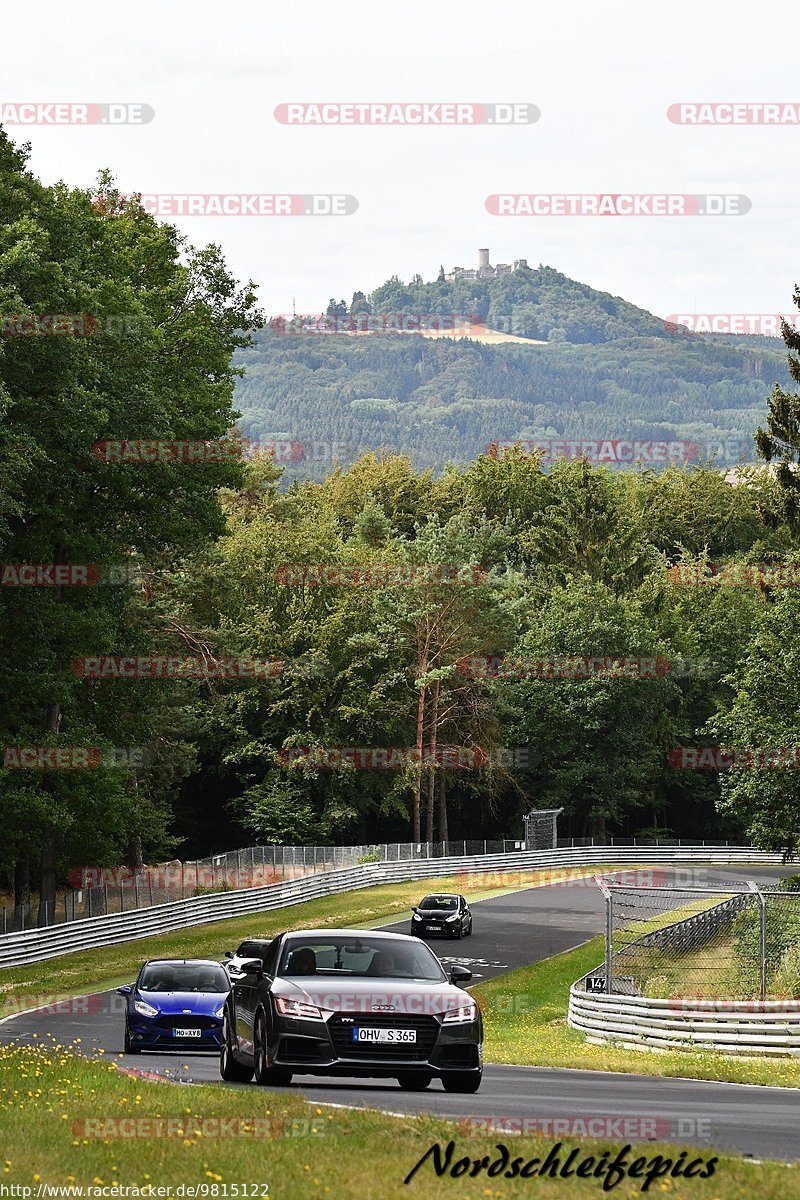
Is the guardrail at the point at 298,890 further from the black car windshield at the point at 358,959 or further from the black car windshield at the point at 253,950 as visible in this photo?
the black car windshield at the point at 358,959

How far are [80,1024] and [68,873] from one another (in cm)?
2806

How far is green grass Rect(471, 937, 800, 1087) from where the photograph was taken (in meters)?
20.8

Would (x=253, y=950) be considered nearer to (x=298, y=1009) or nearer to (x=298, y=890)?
(x=298, y=1009)

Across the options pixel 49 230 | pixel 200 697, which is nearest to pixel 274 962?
pixel 49 230

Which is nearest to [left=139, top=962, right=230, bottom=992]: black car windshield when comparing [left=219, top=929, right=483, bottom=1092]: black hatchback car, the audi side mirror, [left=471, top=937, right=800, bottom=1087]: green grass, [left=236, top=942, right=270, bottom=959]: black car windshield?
[left=471, top=937, right=800, bottom=1087]: green grass

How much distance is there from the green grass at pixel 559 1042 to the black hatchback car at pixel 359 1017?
5.62 m

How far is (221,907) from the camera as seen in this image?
5494 centimetres

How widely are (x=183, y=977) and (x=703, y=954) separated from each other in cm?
1105

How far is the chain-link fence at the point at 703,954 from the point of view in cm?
2634

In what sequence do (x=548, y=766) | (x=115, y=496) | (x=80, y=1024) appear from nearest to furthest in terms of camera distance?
(x=80, y=1024) → (x=115, y=496) → (x=548, y=766)

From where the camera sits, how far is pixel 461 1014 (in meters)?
14.6

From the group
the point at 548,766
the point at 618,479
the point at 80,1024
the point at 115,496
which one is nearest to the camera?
the point at 80,1024

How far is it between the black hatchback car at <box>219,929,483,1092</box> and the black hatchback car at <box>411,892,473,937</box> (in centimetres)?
3265

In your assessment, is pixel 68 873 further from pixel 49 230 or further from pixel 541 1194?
pixel 541 1194
